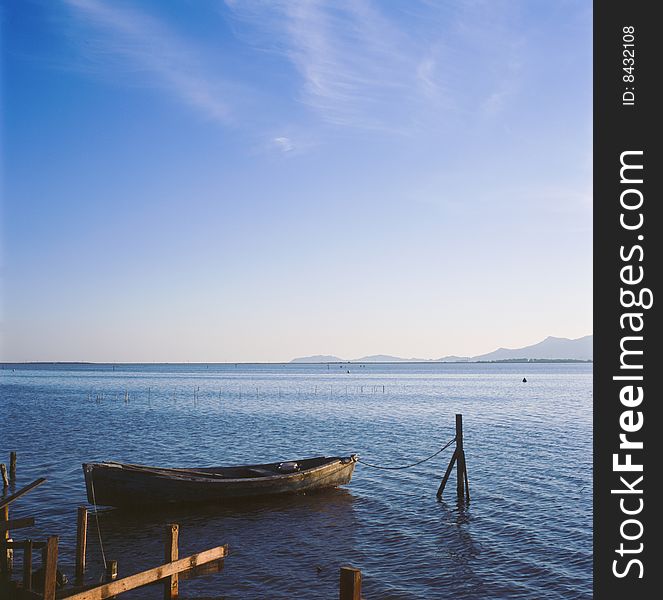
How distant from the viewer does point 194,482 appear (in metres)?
24.4

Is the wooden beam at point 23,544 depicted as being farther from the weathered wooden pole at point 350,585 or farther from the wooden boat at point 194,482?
the weathered wooden pole at point 350,585

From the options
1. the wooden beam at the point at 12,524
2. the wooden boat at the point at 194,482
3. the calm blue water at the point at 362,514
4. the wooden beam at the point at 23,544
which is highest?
the wooden beam at the point at 12,524

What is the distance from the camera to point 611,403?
11000 mm

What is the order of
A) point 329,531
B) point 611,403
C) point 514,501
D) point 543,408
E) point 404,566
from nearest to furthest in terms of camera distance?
1. point 611,403
2. point 404,566
3. point 329,531
4. point 514,501
5. point 543,408

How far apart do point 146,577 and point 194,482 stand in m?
12.6

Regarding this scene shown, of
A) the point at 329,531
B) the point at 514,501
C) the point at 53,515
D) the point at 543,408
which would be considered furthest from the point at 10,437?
the point at 543,408

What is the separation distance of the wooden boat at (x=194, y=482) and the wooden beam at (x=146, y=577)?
36.3ft

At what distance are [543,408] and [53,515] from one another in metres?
63.2

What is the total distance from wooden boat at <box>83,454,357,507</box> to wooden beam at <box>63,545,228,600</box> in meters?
11.1

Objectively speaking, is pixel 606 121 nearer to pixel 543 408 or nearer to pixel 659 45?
pixel 659 45

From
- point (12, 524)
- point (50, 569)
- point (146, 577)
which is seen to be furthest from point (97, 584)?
point (12, 524)

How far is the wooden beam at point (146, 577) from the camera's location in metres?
11.2

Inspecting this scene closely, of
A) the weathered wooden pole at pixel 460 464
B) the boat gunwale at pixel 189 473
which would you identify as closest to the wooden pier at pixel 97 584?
the boat gunwale at pixel 189 473

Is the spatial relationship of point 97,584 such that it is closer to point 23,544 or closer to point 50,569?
point 50,569
